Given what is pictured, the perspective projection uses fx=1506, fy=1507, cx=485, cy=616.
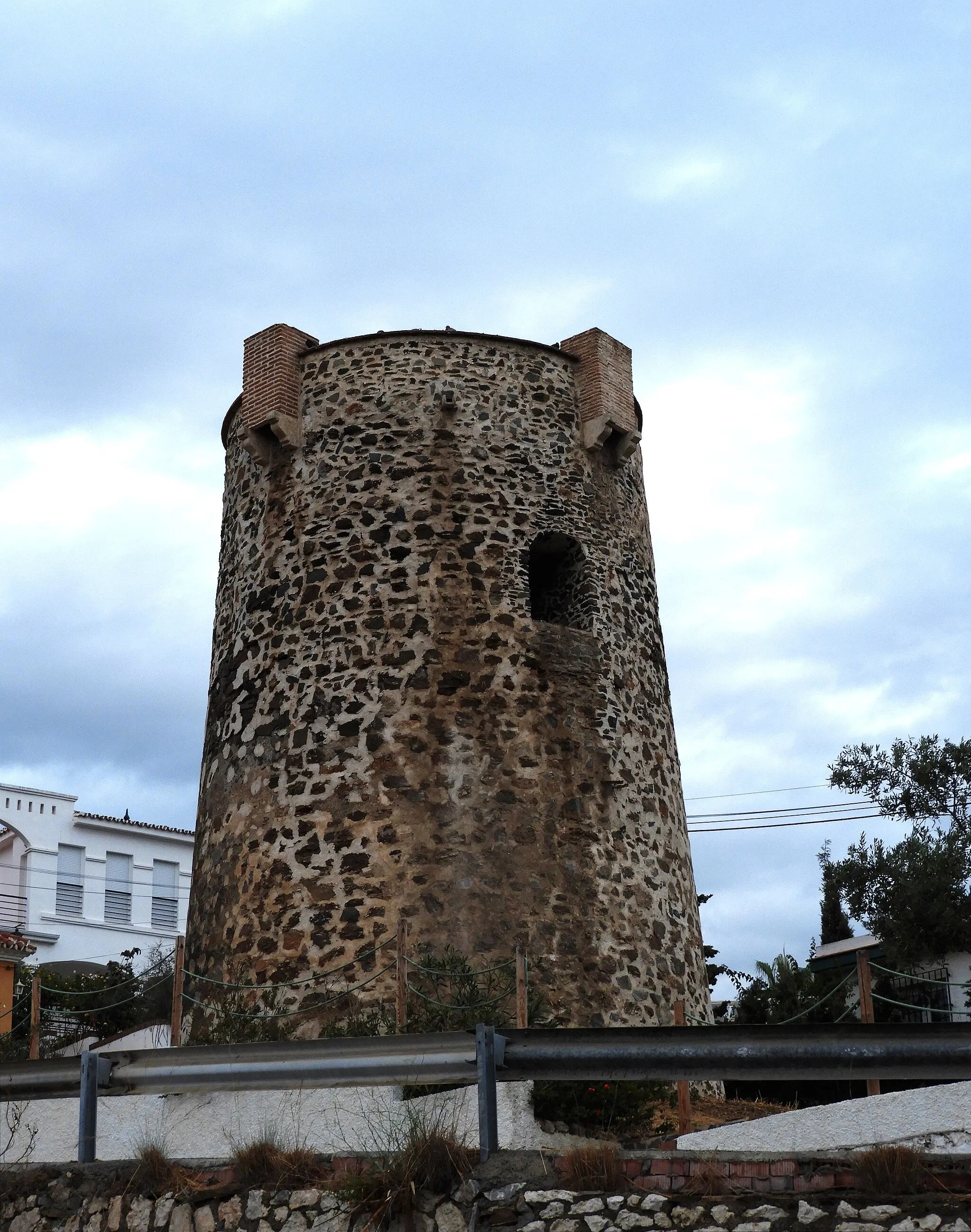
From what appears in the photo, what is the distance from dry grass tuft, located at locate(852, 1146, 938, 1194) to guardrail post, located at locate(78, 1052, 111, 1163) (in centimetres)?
347

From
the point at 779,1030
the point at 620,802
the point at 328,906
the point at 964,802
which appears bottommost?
the point at 779,1030

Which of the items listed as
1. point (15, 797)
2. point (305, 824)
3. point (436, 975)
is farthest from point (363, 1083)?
point (15, 797)

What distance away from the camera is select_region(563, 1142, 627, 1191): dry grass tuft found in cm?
565

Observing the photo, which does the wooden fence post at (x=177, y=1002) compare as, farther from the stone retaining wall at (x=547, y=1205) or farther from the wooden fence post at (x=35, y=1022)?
the stone retaining wall at (x=547, y=1205)

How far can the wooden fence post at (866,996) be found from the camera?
31.6ft

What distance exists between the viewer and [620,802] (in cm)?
1357

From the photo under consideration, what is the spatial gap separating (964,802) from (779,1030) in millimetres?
17579

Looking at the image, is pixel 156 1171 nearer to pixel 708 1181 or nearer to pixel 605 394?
pixel 708 1181

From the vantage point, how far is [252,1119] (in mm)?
10312

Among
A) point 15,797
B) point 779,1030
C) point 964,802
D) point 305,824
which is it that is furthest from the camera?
point 15,797

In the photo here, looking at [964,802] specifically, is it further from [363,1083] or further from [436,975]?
[363,1083]

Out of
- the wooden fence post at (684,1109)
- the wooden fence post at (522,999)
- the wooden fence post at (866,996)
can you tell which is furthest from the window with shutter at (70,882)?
the wooden fence post at (866,996)

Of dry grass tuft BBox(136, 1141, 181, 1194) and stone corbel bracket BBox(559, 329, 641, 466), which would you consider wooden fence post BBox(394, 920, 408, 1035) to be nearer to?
dry grass tuft BBox(136, 1141, 181, 1194)

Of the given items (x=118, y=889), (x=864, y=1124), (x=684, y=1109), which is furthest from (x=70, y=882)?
(x=864, y=1124)
